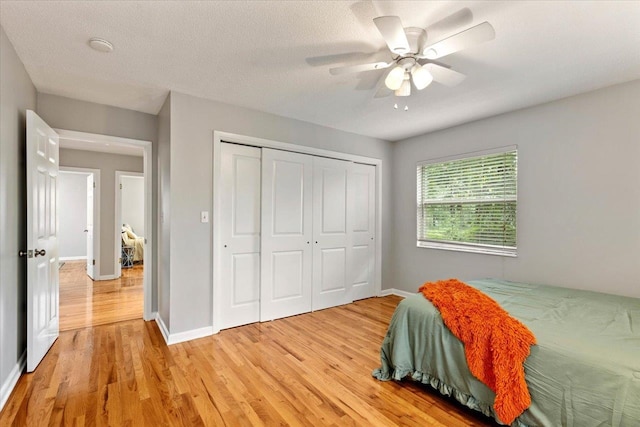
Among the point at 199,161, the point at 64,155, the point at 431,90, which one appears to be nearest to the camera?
the point at 431,90

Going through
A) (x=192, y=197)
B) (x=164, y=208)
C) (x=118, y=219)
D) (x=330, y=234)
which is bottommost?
(x=330, y=234)

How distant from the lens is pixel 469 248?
373cm

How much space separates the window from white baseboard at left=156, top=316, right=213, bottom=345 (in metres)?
2.92

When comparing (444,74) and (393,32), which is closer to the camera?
(393,32)

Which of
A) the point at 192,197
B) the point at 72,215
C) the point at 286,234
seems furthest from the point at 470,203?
the point at 72,215

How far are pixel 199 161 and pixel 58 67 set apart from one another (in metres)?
1.24

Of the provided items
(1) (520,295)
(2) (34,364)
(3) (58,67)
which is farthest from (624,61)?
(2) (34,364)

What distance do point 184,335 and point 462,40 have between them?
10.5ft

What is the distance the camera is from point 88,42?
2.07 m

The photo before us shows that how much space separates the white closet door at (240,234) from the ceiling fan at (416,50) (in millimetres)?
1647

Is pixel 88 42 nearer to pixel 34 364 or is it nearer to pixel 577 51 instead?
pixel 34 364

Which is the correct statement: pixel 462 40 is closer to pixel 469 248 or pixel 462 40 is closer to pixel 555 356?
pixel 555 356

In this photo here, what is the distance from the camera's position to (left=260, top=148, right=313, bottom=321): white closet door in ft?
11.5

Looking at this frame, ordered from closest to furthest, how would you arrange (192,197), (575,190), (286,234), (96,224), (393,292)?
(575,190) → (192,197) → (286,234) → (393,292) → (96,224)
